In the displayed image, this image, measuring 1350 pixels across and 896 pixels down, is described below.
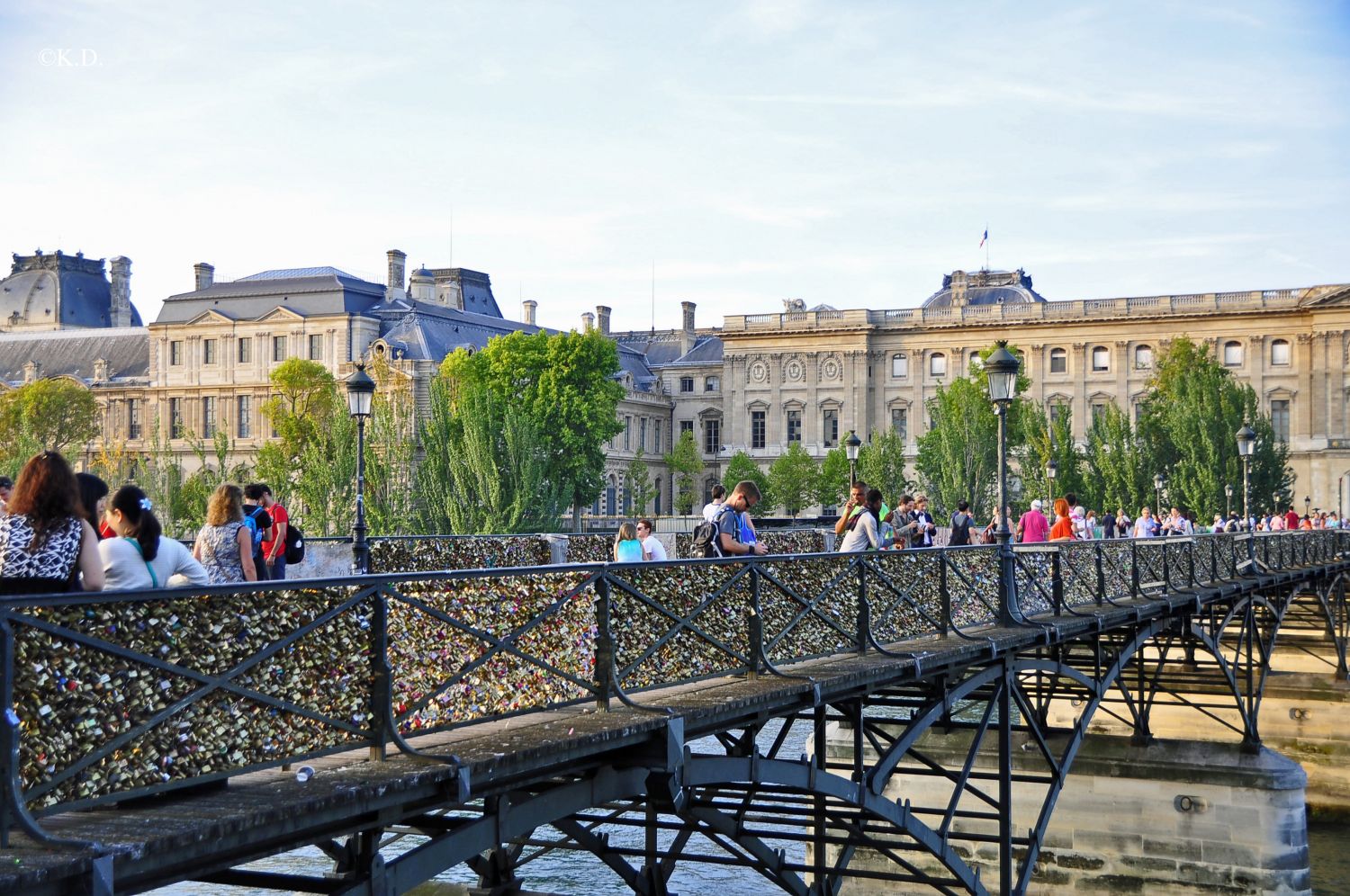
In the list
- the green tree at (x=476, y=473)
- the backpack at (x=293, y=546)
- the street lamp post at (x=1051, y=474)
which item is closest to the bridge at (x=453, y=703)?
the backpack at (x=293, y=546)

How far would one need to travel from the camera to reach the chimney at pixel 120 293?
11931 centimetres

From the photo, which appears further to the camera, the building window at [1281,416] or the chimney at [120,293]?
the chimney at [120,293]

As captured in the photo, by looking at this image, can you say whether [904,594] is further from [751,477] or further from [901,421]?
[901,421]

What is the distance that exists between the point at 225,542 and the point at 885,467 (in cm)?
7678

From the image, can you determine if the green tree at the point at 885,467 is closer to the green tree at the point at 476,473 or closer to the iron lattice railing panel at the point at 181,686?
the green tree at the point at 476,473

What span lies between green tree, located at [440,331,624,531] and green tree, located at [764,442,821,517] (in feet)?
70.3

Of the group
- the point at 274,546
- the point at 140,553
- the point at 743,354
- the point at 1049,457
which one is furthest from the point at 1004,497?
the point at 743,354

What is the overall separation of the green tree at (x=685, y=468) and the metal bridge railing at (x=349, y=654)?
3524 inches

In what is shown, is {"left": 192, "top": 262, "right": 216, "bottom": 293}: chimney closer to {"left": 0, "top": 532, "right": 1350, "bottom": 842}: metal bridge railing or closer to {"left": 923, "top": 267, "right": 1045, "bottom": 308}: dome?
{"left": 923, "top": 267, "right": 1045, "bottom": 308}: dome

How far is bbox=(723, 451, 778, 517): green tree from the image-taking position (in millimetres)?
97000

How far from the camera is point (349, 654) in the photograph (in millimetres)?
7535

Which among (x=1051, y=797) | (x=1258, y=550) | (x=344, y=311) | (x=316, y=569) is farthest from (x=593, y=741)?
(x=344, y=311)

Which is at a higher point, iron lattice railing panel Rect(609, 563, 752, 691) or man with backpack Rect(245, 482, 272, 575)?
man with backpack Rect(245, 482, 272, 575)

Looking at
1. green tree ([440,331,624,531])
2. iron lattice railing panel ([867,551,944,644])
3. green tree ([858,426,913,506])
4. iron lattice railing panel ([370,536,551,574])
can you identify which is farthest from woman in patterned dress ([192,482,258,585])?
green tree ([858,426,913,506])
